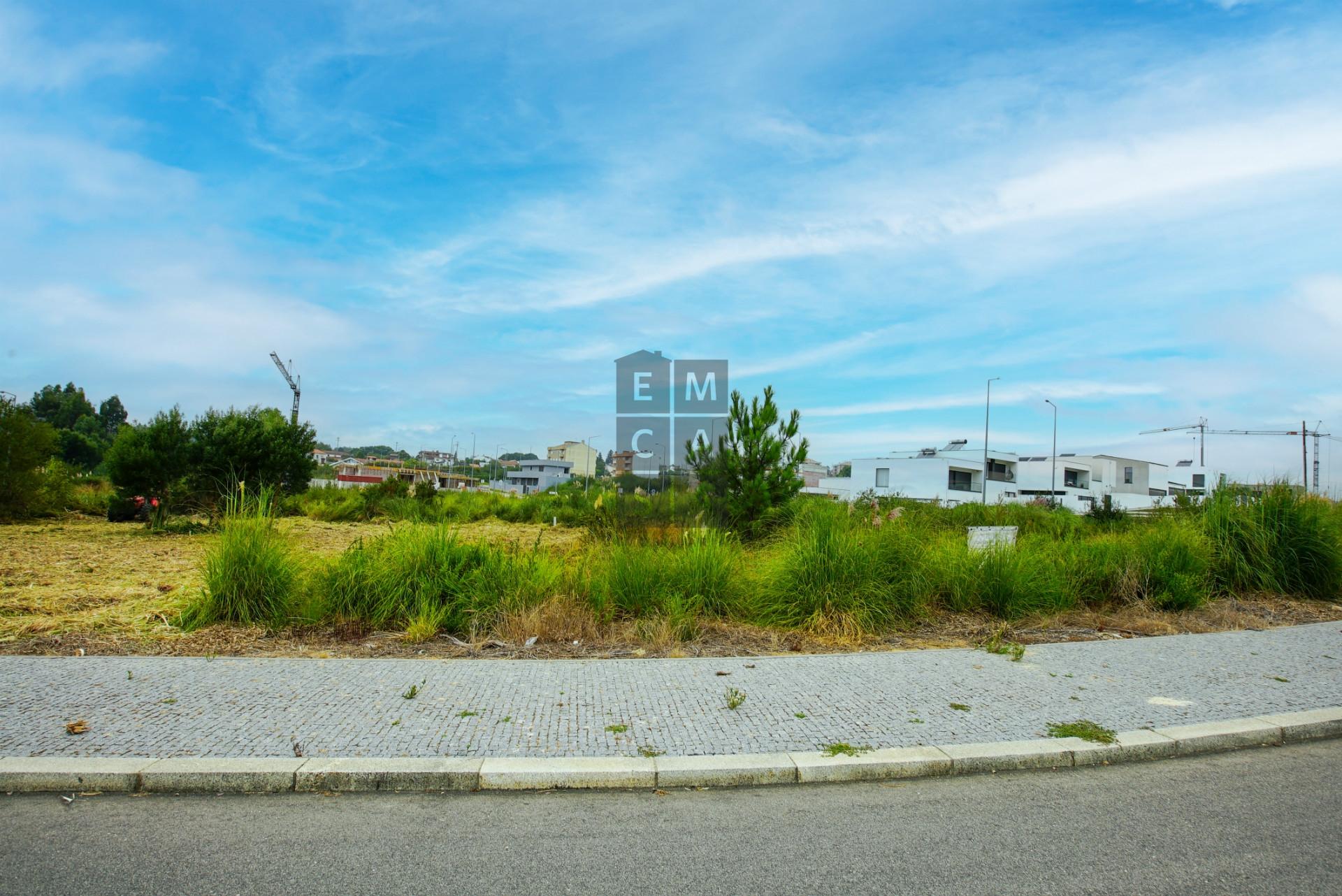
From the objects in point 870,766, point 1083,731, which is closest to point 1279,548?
point 1083,731

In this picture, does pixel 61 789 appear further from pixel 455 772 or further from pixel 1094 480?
pixel 1094 480

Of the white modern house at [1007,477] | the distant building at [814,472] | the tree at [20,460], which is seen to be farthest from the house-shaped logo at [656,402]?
the distant building at [814,472]

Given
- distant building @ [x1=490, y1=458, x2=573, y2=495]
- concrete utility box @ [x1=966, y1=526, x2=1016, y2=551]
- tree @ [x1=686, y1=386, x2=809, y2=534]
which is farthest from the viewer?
distant building @ [x1=490, y1=458, x2=573, y2=495]

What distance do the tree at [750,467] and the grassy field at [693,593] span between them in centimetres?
410

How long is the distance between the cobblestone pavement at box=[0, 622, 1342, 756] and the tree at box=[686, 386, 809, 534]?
7387 millimetres

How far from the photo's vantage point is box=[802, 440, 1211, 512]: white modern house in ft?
196

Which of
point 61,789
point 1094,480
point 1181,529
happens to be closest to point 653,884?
point 61,789

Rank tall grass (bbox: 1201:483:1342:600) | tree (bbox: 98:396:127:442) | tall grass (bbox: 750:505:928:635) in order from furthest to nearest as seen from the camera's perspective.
Answer: tree (bbox: 98:396:127:442) < tall grass (bbox: 1201:483:1342:600) < tall grass (bbox: 750:505:928:635)

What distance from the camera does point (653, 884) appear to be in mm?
3023

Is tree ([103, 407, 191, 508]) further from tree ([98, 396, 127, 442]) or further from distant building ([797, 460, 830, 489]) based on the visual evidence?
tree ([98, 396, 127, 442])

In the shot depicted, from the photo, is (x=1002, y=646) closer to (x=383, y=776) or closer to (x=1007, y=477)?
(x=383, y=776)

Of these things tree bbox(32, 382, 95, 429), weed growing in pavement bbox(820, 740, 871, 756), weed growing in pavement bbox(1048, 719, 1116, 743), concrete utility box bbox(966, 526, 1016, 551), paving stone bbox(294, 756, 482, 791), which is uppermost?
tree bbox(32, 382, 95, 429)

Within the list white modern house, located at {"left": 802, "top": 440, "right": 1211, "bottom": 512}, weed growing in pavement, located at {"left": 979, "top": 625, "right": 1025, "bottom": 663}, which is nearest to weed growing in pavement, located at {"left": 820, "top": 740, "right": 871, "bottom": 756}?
weed growing in pavement, located at {"left": 979, "top": 625, "right": 1025, "bottom": 663}

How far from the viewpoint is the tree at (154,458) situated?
64.8 feet
